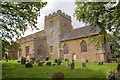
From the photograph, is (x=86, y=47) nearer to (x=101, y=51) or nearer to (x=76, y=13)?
(x=101, y=51)

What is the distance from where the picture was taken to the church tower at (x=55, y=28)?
53.4 metres

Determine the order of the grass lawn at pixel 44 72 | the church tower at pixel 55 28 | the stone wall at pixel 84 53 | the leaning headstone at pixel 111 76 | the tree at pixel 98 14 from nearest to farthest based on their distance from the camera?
the leaning headstone at pixel 111 76, the grass lawn at pixel 44 72, the tree at pixel 98 14, the stone wall at pixel 84 53, the church tower at pixel 55 28

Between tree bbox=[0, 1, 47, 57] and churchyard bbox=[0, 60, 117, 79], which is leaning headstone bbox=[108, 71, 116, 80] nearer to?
churchyard bbox=[0, 60, 117, 79]

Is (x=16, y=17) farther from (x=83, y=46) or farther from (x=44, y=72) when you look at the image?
(x=83, y=46)

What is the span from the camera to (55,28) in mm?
55656

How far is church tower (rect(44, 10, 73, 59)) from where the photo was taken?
5344 centimetres

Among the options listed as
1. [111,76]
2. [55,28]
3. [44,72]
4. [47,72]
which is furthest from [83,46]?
[111,76]

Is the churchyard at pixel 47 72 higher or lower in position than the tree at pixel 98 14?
lower

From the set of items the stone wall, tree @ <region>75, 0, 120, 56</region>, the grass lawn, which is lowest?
the grass lawn

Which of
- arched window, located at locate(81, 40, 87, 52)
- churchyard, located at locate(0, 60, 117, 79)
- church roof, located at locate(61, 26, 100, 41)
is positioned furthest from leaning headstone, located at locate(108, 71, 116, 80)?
arched window, located at locate(81, 40, 87, 52)

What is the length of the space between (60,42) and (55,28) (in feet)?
17.9

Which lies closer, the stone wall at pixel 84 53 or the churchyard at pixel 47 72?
the churchyard at pixel 47 72

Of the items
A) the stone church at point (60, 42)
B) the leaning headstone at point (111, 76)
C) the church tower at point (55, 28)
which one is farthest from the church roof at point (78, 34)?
the leaning headstone at point (111, 76)

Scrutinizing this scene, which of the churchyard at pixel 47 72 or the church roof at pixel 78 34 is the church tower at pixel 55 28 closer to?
the church roof at pixel 78 34
